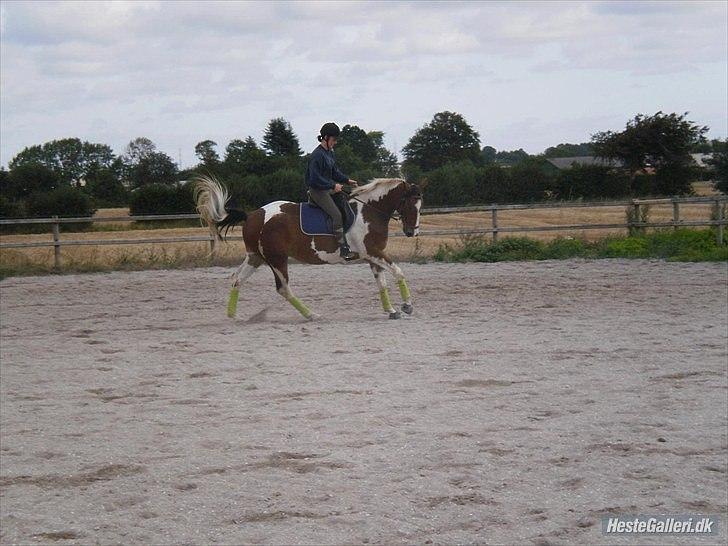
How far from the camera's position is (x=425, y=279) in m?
16.3

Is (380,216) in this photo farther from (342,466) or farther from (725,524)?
(725,524)

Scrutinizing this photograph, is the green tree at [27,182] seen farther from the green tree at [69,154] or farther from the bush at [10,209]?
the green tree at [69,154]

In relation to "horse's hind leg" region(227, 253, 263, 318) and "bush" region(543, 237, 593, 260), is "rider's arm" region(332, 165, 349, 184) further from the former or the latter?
"bush" region(543, 237, 593, 260)

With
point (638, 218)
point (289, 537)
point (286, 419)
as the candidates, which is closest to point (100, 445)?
point (286, 419)

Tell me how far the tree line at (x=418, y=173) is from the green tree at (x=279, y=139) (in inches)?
1.6

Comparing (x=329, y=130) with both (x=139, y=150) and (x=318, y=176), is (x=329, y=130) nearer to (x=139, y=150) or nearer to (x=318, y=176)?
(x=318, y=176)

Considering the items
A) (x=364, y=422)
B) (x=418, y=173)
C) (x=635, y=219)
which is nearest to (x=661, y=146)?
(x=418, y=173)

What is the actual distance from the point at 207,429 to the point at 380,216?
5870 mm

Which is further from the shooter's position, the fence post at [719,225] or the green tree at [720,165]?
the green tree at [720,165]

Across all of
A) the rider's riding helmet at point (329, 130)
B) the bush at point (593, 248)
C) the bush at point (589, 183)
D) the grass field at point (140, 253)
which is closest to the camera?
the rider's riding helmet at point (329, 130)

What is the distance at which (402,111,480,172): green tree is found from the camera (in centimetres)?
4156

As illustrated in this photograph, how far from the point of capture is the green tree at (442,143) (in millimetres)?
41562

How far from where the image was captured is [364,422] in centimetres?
686

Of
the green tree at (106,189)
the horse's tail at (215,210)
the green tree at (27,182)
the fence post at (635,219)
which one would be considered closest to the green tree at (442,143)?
the green tree at (106,189)
